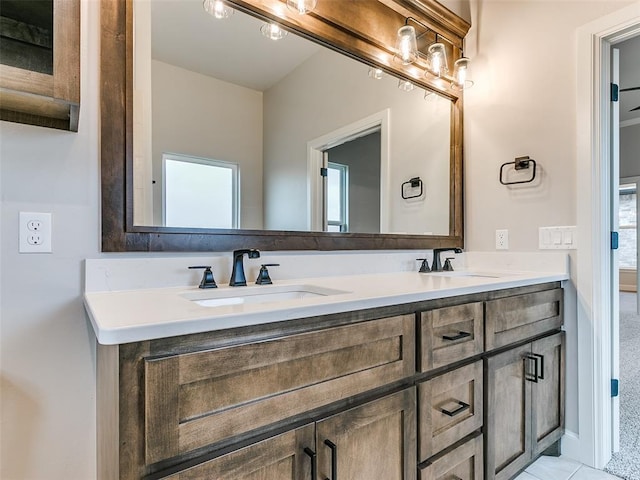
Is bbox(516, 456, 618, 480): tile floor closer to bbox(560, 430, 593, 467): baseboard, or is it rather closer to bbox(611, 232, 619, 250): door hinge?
bbox(560, 430, 593, 467): baseboard

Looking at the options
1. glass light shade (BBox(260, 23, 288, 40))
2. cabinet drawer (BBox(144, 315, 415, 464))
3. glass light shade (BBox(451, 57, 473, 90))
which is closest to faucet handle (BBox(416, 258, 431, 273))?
cabinet drawer (BBox(144, 315, 415, 464))

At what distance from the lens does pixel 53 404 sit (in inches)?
40.2

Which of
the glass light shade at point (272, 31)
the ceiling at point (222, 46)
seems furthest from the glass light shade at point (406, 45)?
the glass light shade at point (272, 31)

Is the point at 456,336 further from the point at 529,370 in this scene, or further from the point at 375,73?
the point at 375,73

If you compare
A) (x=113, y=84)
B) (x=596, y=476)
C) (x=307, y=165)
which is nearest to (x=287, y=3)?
(x=307, y=165)

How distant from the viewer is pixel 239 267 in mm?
1289

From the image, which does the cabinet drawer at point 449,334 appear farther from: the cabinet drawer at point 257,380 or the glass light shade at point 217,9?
the glass light shade at point 217,9

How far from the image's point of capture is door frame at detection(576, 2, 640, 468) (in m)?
1.65

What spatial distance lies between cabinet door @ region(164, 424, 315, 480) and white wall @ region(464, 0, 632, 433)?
59.4 inches

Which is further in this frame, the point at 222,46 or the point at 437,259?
the point at 437,259

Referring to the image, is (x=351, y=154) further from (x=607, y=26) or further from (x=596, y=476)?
(x=596, y=476)

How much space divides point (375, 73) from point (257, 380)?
163 centimetres

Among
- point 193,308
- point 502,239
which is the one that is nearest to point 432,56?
point 502,239

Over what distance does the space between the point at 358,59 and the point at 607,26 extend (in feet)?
3.68
